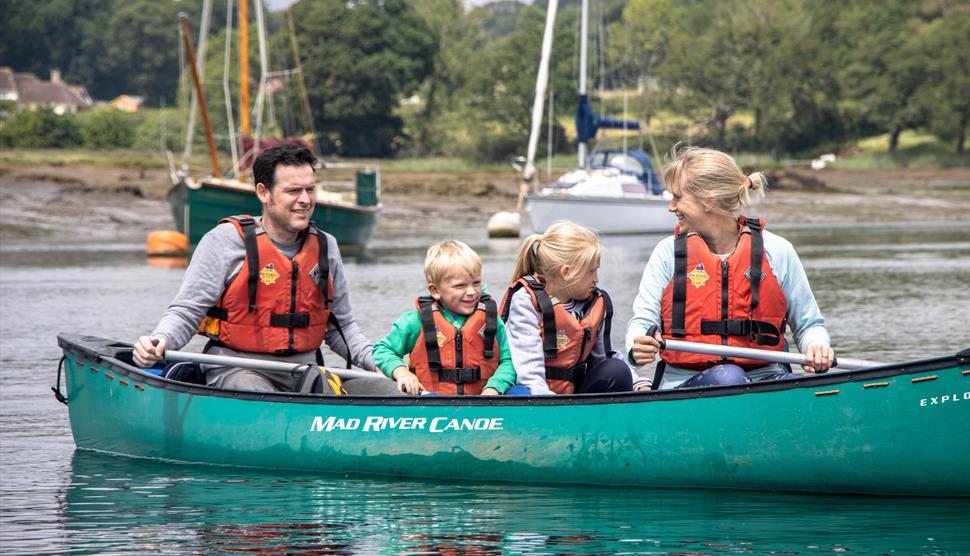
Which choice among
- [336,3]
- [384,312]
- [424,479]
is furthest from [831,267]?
[336,3]

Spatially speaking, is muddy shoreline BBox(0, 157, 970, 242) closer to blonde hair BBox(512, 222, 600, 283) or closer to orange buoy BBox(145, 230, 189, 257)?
orange buoy BBox(145, 230, 189, 257)

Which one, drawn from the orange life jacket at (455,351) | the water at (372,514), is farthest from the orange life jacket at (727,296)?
the orange life jacket at (455,351)

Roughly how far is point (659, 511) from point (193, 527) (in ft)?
6.20

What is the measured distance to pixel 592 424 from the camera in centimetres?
614

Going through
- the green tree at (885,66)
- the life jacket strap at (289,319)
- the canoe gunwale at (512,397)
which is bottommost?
the canoe gunwale at (512,397)

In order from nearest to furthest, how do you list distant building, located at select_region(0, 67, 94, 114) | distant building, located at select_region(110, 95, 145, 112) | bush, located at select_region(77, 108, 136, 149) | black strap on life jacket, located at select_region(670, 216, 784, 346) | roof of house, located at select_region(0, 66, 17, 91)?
1. black strap on life jacket, located at select_region(670, 216, 784, 346)
2. bush, located at select_region(77, 108, 136, 149)
3. distant building, located at select_region(0, 67, 94, 114)
4. distant building, located at select_region(110, 95, 145, 112)
5. roof of house, located at select_region(0, 66, 17, 91)

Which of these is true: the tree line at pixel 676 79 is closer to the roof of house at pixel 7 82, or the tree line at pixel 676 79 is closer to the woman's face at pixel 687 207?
the roof of house at pixel 7 82

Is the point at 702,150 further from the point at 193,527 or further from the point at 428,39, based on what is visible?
the point at 428,39

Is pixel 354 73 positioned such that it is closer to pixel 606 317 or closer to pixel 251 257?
pixel 251 257

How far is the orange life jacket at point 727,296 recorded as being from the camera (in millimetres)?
5926

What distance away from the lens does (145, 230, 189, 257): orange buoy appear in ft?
81.0

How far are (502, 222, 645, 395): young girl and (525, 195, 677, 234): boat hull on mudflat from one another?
73.3 ft

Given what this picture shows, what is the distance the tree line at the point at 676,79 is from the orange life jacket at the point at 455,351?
4225cm

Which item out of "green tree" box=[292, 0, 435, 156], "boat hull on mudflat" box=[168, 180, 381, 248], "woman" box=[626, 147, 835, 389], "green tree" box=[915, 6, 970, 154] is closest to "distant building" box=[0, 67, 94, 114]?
"green tree" box=[292, 0, 435, 156]
